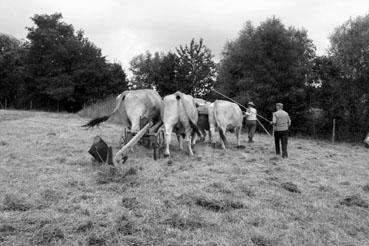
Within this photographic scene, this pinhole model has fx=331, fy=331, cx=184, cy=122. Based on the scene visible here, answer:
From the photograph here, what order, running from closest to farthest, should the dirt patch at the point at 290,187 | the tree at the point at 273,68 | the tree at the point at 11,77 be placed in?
the dirt patch at the point at 290,187 < the tree at the point at 273,68 < the tree at the point at 11,77

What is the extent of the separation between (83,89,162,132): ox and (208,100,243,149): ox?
9.03 ft

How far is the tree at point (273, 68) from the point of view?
25.3m

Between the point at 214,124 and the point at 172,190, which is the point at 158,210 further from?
the point at 214,124

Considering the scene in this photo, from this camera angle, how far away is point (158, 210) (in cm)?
493

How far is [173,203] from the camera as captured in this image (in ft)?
17.3

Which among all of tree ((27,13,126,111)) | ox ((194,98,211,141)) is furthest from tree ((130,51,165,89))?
ox ((194,98,211,141))

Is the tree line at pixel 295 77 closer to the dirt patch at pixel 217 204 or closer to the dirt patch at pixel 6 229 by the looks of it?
the dirt patch at pixel 217 204

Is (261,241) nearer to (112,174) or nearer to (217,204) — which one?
(217,204)

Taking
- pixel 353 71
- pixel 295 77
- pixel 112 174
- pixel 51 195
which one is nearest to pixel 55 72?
pixel 295 77

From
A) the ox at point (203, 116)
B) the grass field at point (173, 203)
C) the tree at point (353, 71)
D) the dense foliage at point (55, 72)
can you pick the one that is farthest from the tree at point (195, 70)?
the grass field at point (173, 203)

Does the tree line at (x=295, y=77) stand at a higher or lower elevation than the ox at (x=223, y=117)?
higher

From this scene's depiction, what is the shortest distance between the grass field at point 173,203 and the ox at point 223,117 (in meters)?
3.18

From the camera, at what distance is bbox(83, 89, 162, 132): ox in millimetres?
9969

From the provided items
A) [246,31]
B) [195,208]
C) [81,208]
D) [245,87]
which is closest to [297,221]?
[195,208]
